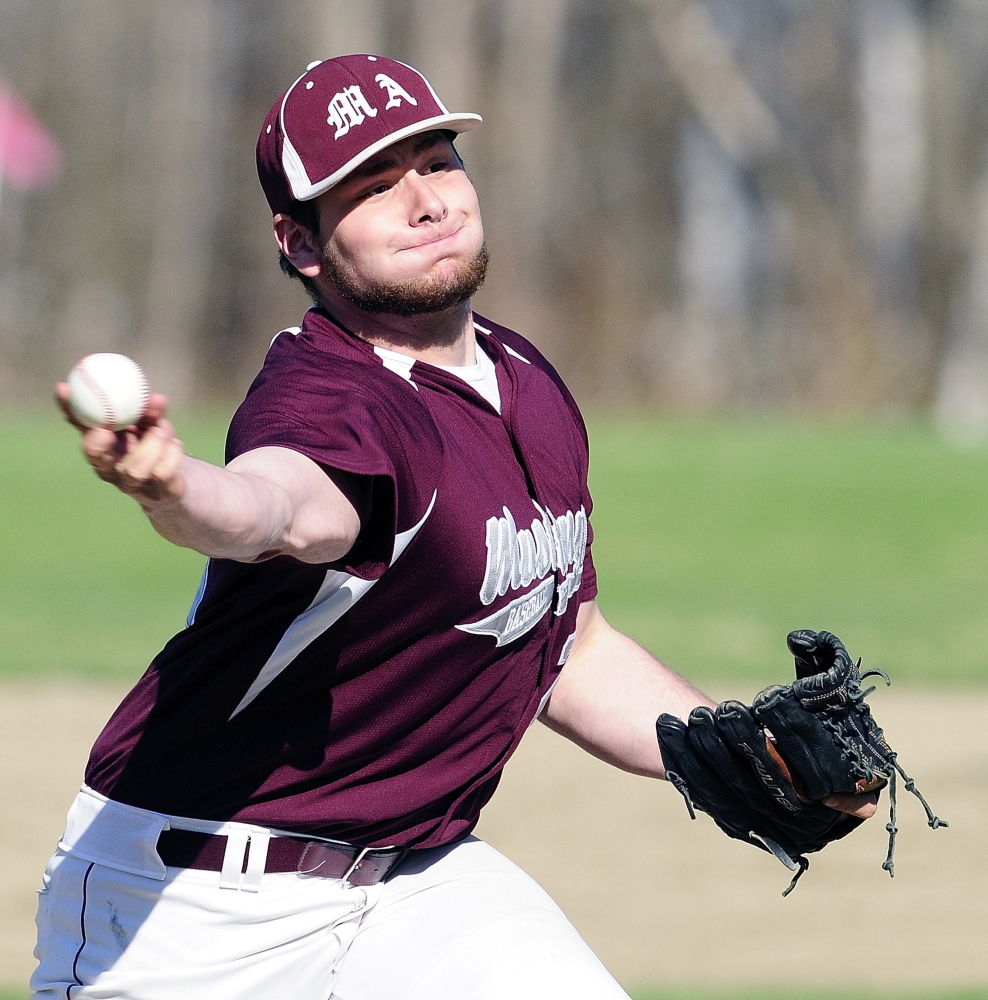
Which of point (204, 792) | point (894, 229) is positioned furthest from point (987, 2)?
point (204, 792)

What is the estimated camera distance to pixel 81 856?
9.85 feet

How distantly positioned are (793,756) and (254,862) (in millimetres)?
932

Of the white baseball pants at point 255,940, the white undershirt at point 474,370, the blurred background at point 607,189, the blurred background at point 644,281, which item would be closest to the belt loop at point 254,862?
the white baseball pants at point 255,940

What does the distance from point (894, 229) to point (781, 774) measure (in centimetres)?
2813

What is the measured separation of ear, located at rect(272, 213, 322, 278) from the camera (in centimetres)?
319

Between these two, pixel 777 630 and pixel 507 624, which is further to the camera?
pixel 777 630

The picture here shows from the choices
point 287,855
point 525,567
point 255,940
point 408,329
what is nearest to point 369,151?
point 408,329

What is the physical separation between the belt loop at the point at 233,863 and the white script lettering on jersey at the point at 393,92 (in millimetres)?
1316

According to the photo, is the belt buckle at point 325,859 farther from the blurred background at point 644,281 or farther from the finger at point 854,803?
the blurred background at point 644,281

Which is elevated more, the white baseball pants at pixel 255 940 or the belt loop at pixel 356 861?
the belt loop at pixel 356 861

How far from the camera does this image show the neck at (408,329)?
10.3ft

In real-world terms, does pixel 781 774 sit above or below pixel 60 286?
below

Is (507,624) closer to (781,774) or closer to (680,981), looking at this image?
(781,774)

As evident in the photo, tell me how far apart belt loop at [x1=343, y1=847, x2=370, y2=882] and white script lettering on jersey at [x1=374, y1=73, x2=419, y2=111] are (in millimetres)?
1317
